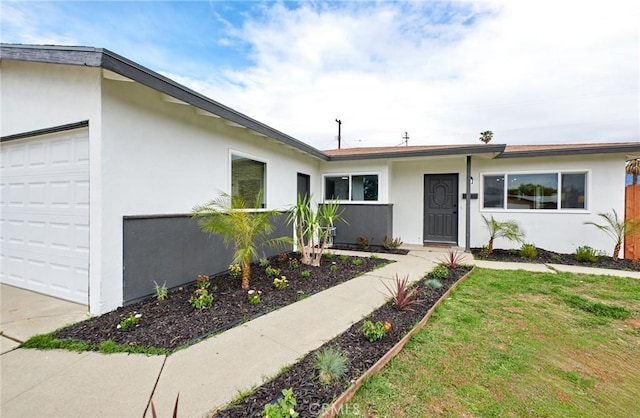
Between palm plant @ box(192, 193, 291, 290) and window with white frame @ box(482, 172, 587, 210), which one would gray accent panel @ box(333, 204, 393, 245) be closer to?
window with white frame @ box(482, 172, 587, 210)

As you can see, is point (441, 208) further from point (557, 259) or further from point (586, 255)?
point (586, 255)

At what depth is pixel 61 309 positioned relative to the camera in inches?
137

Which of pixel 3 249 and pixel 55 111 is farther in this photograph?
pixel 3 249

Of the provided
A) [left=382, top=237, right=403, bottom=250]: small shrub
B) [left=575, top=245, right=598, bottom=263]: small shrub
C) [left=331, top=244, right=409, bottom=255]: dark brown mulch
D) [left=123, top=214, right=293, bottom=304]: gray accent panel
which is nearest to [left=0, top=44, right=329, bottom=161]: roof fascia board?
[left=123, top=214, right=293, bottom=304]: gray accent panel

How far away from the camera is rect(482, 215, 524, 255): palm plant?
24.9 feet

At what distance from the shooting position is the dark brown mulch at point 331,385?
5.91ft

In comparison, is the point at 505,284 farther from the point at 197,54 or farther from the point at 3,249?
→ the point at 197,54

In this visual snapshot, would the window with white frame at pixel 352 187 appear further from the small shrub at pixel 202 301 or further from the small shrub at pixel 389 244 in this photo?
the small shrub at pixel 202 301

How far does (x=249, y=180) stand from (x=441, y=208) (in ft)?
20.8

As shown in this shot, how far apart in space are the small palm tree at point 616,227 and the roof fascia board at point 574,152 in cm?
154

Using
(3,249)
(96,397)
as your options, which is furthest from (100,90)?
(3,249)

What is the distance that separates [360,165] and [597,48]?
739 centimetres

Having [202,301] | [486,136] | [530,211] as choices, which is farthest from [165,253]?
[486,136]

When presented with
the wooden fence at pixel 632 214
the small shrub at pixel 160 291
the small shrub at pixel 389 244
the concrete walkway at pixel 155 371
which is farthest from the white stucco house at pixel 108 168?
the small shrub at pixel 389 244
